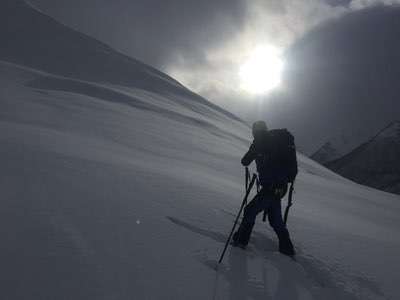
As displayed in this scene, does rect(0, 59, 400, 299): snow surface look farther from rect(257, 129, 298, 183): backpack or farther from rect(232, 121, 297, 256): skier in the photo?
rect(257, 129, 298, 183): backpack

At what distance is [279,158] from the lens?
7184 millimetres

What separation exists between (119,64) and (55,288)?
51857 mm

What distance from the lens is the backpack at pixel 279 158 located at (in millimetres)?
7152

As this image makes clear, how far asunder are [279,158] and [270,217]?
38.0 inches

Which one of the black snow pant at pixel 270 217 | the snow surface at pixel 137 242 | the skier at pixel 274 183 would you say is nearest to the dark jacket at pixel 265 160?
the skier at pixel 274 183

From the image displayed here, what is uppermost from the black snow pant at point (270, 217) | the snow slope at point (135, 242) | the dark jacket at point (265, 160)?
the dark jacket at point (265, 160)

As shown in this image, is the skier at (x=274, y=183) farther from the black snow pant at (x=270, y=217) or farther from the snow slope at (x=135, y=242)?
the snow slope at (x=135, y=242)

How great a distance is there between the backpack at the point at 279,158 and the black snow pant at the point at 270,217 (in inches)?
10.2

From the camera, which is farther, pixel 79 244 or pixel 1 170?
pixel 1 170

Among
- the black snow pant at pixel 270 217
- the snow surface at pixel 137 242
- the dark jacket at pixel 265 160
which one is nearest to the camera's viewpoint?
the snow surface at pixel 137 242

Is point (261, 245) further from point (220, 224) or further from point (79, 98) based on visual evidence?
point (79, 98)

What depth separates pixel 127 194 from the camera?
7.73 m

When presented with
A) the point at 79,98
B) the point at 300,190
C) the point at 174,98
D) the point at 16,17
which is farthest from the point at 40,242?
the point at 16,17

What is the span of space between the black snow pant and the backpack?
0.85ft
